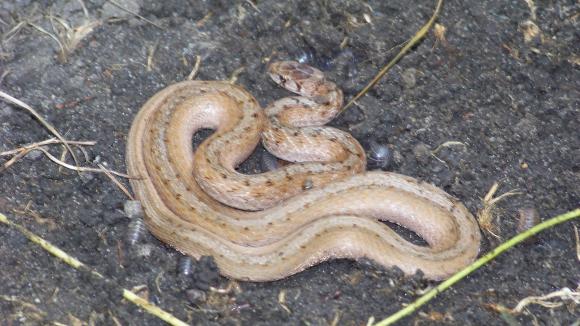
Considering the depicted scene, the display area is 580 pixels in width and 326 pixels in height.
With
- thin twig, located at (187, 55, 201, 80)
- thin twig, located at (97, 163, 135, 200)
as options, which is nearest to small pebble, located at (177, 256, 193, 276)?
thin twig, located at (97, 163, 135, 200)

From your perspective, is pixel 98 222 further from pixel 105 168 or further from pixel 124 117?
pixel 124 117

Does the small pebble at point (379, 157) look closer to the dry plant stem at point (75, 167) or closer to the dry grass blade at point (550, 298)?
the dry grass blade at point (550, 298)

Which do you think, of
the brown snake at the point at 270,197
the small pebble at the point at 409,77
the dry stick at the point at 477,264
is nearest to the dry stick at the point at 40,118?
the brown snake at the point at 270,197

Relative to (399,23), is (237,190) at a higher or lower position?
lower

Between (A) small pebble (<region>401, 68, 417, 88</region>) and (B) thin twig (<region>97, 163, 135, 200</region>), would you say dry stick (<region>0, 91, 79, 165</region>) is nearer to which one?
(B) thin twig (<region>97, 163, 135, 200</region>)

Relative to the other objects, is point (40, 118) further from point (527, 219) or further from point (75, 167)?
point (527, 219)

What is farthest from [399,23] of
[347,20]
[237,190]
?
[237,190]
